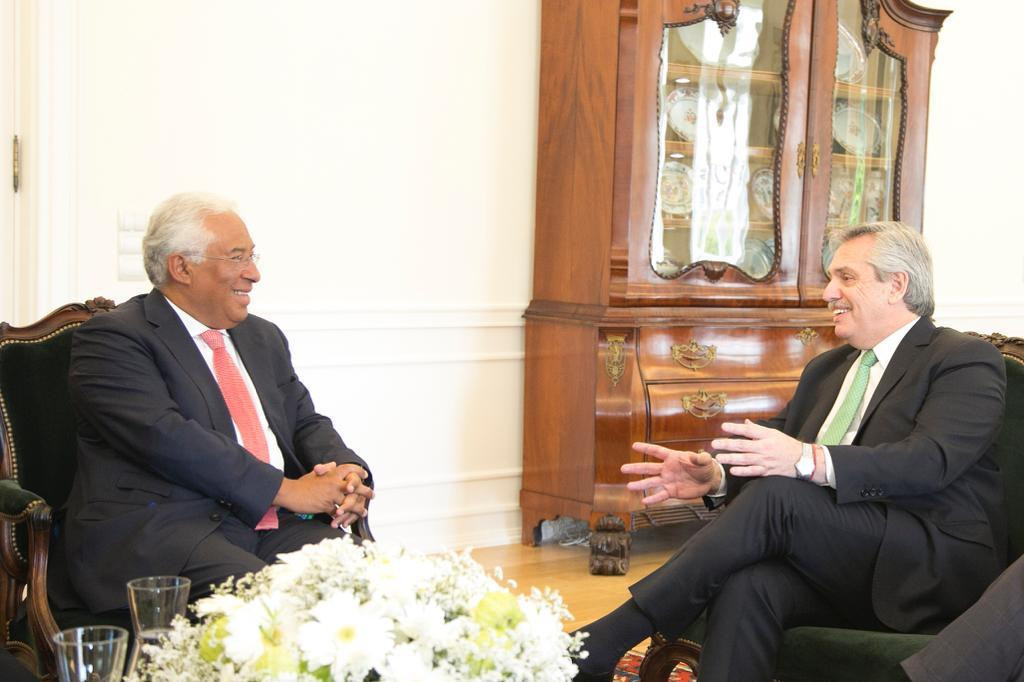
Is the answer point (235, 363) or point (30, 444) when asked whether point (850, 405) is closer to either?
point (235, 363)

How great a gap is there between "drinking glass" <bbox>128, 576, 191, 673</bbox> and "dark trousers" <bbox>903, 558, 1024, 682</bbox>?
130cm

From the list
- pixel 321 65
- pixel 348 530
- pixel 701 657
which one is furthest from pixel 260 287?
pixel 701 657

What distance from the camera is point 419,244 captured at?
436 cm

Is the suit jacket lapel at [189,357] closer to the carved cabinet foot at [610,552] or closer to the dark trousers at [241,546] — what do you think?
the dark trousers at [241,546]

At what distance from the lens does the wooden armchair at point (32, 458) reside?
90.8 inches

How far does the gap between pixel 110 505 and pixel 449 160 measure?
225 centimetres

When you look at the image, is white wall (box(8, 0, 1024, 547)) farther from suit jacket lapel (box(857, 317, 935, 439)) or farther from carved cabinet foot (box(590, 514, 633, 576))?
suit jacket lapel (box(857, 317, 935, 439))

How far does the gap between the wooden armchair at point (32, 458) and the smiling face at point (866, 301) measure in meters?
1.21

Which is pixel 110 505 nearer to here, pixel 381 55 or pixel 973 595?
pixel 973 595

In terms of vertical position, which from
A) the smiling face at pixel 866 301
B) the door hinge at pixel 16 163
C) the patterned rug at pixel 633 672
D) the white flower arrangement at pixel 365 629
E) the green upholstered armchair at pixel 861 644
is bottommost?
the patterned rug at pixel 633 672

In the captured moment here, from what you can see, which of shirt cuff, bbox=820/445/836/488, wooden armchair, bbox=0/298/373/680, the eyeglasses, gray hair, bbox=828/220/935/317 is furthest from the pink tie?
gray hair, bbox=828/220/935/317

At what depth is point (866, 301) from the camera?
2.77 m

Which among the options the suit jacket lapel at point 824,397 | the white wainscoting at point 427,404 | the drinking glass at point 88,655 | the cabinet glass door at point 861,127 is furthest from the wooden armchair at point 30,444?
the cabinet glass door at point 861,127

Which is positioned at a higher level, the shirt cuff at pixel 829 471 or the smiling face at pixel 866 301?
the smiling face at pixel 866 301
